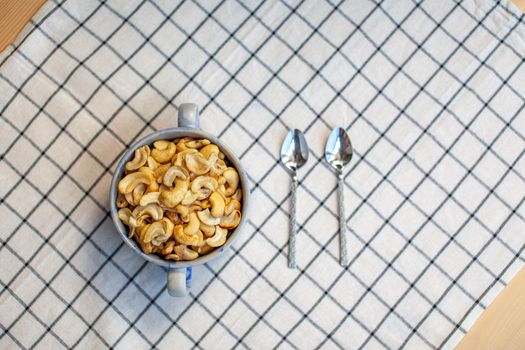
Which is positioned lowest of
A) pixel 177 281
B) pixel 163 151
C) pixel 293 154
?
pixel 177 281

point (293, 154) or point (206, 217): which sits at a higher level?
point (293, 154)

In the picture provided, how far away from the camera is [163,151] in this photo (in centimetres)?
75

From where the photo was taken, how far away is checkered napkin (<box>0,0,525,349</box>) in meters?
0.84

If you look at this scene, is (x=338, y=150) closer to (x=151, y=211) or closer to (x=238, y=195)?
(x=238, y=195)

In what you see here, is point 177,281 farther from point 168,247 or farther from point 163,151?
point 163,151

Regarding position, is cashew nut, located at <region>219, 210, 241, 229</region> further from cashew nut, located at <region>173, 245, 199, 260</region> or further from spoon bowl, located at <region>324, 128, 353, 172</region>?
spoon bowl, located at <region>324, 128, 353, 172</region>

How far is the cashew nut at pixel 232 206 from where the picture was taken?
742mm

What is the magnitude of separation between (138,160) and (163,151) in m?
0.03

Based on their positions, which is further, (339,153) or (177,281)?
(339,153)

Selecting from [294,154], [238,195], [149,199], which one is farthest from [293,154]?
[149,199]

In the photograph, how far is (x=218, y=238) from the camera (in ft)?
2.45

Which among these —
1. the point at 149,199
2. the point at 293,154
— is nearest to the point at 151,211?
the point at 149,199

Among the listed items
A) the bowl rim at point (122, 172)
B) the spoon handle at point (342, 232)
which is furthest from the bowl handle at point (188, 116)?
the spoon handle at point (342, 232)

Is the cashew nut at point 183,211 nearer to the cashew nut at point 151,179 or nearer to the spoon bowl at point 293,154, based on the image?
the cashew nut at point 151,179
